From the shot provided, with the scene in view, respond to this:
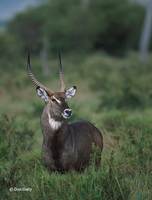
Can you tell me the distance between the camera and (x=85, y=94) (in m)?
20.0

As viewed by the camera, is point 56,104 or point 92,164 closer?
point 92,164

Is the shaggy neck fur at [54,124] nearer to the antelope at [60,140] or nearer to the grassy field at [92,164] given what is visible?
the antelope at [60,140]

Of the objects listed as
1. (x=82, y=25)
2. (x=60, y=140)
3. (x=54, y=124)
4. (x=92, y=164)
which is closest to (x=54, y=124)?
(x=54, y=124)

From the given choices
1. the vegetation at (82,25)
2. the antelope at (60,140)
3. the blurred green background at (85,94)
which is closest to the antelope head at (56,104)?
the antelope at (60,140)

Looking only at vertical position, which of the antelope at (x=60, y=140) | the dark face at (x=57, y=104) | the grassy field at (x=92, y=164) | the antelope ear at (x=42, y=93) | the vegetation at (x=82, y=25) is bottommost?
the grassy field at (x=92, y=164)

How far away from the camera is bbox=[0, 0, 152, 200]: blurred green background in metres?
7.42

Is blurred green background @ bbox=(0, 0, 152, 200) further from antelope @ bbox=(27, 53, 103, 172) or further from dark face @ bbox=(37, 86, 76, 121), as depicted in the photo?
dark face @ bbox=(37, 86, 76, 121)

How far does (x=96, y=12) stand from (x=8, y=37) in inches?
216

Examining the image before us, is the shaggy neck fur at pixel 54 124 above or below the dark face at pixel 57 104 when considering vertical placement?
below

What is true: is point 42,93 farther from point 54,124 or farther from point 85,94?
point 85,94

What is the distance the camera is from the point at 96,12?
41000 millimetres

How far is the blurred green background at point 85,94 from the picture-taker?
24.3 feet

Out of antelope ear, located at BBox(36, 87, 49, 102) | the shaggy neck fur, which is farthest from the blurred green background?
antelope ear, located at BBox(36, 87, 49, 102)

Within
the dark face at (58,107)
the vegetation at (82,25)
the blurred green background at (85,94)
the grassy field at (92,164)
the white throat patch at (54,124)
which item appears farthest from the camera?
the vegetation at (82,25)
